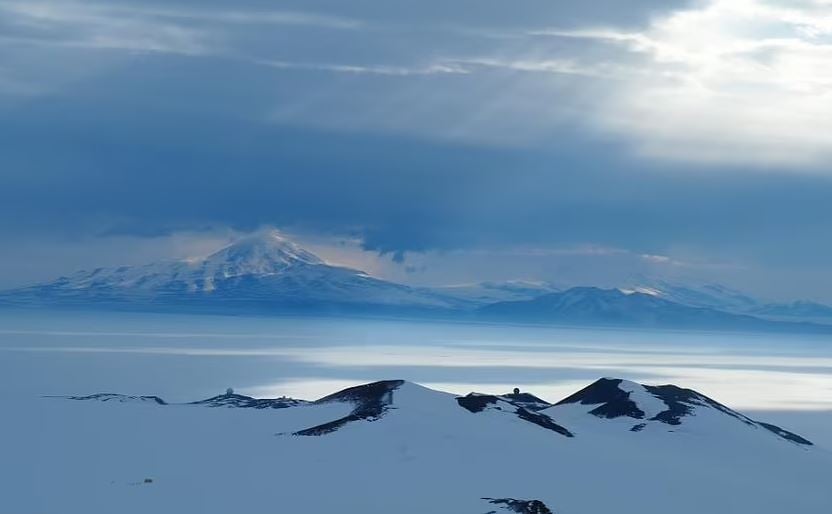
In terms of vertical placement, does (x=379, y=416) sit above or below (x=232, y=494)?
above

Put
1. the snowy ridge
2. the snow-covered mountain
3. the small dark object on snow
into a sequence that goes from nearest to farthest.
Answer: the small dark object on snow, the snow-covered mountain, the snowy ridge

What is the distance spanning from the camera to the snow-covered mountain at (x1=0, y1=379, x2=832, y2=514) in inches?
2469

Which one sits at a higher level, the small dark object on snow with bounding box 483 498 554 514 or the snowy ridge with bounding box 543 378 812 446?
the snowy ridge with bounding box 543 378 812 446

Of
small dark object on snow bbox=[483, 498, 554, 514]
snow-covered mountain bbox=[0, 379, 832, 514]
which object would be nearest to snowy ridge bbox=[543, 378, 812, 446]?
snow-covered mountain bbox=[0, 379, 832, 514]

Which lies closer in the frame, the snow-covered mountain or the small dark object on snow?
the small dark object on snow

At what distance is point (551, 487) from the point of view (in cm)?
6838

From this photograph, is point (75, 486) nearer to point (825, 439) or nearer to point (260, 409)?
point (260, 409)

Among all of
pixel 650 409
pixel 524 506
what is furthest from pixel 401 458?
pixel 650 409

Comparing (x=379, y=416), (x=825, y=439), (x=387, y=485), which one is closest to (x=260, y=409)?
(x=379, y=416)

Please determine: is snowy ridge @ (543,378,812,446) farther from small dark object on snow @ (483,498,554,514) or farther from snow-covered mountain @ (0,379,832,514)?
small dark object on snow @ (483,498,554,514)

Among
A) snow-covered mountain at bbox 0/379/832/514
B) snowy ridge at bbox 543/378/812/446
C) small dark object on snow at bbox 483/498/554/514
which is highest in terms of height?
snowy ridge at bbox 543/378/812/446

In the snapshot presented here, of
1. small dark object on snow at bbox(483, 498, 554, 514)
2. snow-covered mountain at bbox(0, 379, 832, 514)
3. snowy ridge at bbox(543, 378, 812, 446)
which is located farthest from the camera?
snowy ridge at bbox(543, 378, 812, 446)

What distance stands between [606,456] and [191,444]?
27.6m

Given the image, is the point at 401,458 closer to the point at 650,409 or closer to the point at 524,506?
the point at 524,506
